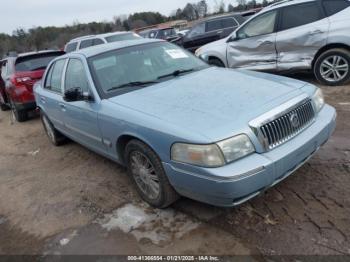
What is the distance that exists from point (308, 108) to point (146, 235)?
1985 mm

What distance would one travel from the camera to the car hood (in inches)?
118

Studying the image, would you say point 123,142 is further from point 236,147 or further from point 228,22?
point 228,22

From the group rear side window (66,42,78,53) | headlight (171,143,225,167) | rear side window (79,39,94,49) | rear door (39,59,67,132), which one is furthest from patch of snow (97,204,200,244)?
rear side window (66,42,78,53)

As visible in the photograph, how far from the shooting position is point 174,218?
350 cm

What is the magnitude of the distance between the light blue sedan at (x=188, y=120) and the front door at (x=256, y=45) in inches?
137

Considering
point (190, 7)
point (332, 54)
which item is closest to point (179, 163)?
point (332, 54)

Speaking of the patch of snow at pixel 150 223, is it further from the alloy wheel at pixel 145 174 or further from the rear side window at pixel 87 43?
the rear side window at pixel 87 43

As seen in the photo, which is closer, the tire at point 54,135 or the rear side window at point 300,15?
the tire at point 54,135

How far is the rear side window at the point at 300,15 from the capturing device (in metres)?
7.11

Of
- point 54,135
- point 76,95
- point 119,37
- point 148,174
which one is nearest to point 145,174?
point 148,174

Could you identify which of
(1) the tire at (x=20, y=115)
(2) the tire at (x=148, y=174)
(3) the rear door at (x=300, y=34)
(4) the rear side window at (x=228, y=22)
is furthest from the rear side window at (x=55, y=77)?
(4) the rear side window at (x=228, y=22)

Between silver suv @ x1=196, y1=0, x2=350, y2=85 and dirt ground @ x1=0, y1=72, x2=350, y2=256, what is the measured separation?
2.46 metres

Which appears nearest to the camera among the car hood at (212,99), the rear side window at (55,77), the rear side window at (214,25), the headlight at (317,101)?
the car hood at (212,99)

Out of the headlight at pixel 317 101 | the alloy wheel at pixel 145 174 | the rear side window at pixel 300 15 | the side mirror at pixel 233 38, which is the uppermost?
the rear side window at pixel 300 15
